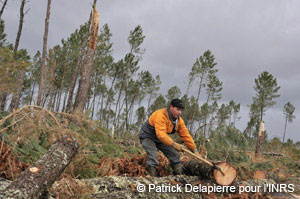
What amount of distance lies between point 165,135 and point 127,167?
1.08 m

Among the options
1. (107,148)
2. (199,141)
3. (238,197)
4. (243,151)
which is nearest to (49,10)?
(107,148)

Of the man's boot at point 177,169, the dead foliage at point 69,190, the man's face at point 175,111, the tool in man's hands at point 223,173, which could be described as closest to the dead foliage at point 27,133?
the dead foliage at point 69,190

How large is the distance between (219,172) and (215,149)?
265cm

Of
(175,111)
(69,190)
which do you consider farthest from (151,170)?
(69,190)

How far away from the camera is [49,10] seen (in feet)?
39.1

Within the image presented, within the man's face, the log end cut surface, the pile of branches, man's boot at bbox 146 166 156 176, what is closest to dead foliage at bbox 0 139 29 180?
the pile of branches

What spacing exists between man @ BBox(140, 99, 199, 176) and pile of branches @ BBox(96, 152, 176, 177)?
252 millimetres

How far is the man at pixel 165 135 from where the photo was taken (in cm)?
400

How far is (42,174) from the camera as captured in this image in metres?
2.15

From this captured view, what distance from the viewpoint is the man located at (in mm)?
3996

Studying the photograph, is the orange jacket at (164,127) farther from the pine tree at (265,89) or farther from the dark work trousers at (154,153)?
the pine tree at (265,89)

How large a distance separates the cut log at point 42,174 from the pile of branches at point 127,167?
4.37 feet

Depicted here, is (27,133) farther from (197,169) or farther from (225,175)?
(225,175)

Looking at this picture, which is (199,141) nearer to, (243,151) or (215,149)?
(215,149)
